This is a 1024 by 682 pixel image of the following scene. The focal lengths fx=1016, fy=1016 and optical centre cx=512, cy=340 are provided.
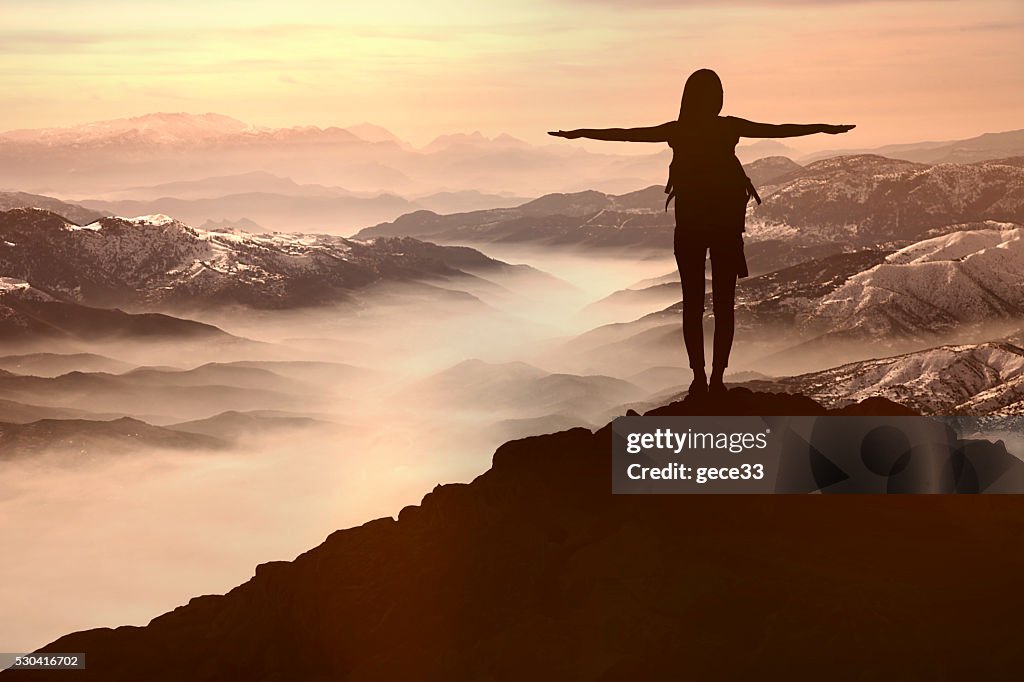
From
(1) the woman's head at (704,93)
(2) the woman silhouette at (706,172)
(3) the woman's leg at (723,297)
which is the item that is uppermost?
(1) the woman's head at (704,93)

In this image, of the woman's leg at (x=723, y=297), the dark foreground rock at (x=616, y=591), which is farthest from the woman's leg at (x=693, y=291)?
the dark foreground rock at (x=616, y=591)

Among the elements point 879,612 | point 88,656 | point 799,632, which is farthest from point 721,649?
point 88,656

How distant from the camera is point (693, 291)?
3006 centimetres

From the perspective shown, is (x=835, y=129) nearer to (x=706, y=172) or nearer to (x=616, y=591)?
(x=706, y=172)

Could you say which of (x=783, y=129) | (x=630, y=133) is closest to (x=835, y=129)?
(x=783, y=129)

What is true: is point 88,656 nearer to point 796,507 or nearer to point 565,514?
point 565,514

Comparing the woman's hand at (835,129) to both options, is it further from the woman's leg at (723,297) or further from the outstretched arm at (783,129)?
the woman's leg at (723,297)

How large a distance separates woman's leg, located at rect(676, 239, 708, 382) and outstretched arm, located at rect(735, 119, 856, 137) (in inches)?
136

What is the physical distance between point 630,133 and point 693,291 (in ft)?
16.5

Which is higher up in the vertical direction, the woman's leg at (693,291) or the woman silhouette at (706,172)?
the woman silhouette at (706,172)

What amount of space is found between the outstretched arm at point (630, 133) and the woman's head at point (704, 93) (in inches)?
33.5

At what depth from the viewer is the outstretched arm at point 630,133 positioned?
2878 cm

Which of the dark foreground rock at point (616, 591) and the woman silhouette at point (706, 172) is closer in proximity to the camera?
the dark foreground rock at point (616, 591)

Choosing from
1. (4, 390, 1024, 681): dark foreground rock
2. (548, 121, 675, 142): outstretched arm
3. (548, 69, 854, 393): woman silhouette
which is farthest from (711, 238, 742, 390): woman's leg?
(548, 121, 675, 142): outstretched arm
